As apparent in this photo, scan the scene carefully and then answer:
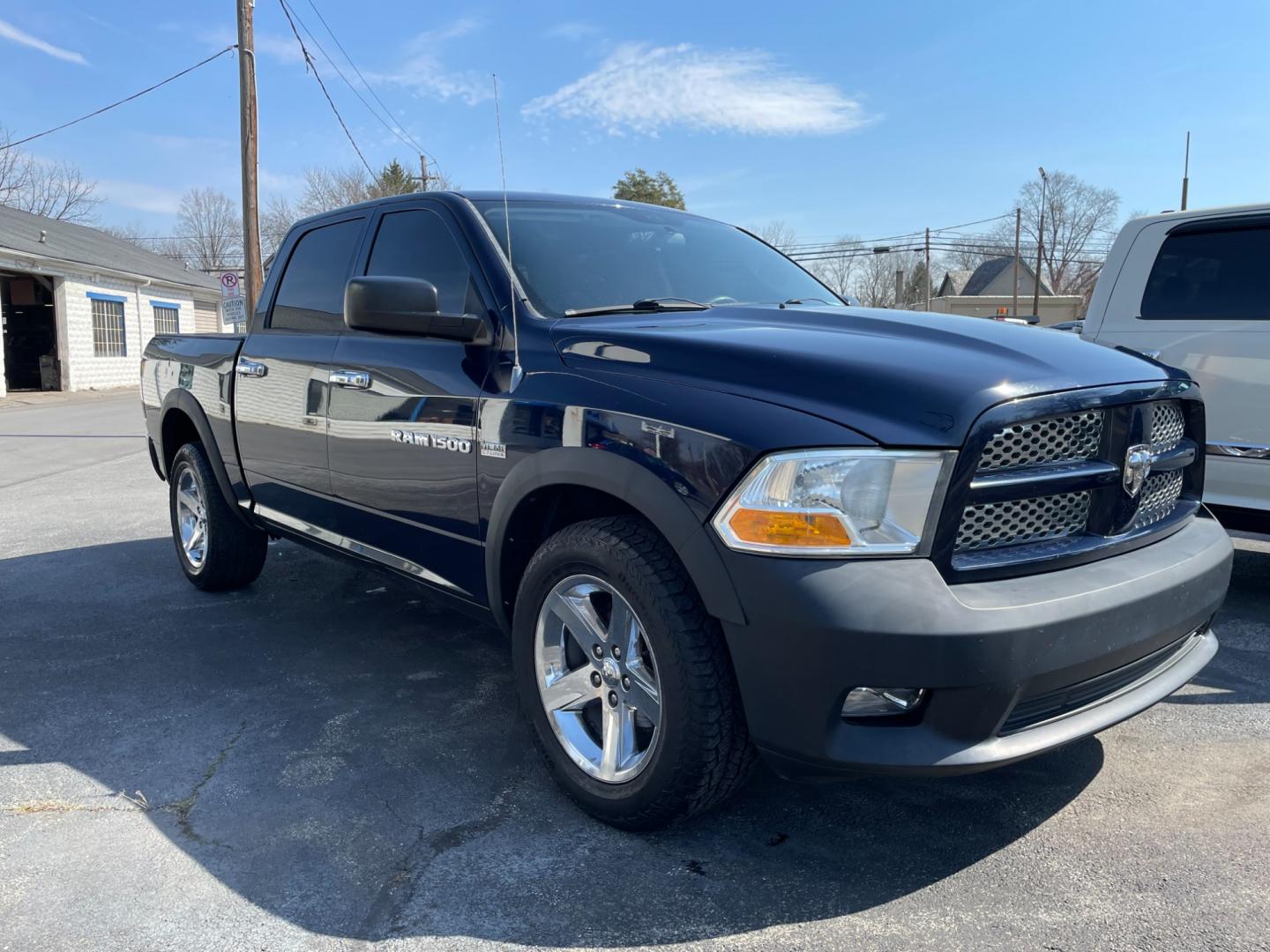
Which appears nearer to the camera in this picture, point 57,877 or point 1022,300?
point 57,877

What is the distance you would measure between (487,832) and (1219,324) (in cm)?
425

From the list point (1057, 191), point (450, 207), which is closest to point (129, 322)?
point (450, 207)

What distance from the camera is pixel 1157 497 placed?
2.78 metres

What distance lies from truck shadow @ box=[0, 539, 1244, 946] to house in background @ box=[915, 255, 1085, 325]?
49934 mm

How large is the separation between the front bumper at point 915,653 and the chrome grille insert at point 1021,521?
0.11 metres

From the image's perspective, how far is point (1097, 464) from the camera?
8.07ft

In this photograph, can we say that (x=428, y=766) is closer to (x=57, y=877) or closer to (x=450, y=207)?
(x=57, y=877)

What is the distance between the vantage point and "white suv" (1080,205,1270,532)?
183 inches

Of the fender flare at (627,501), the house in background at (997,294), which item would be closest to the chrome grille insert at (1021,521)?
the fender flare at (627,501)

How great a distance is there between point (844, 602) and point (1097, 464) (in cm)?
86

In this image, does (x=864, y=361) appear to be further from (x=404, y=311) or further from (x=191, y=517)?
(x=191, y=517)

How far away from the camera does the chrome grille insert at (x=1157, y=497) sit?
2.66 m

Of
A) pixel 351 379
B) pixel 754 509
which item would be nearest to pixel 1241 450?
pixel 754 509

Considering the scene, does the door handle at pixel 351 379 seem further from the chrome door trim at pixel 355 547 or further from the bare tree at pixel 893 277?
the bare tree at pixel 893 277
